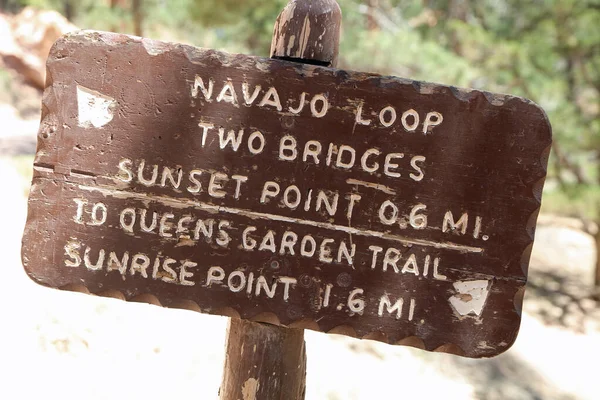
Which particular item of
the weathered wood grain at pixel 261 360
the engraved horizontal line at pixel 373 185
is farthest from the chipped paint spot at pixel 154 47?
the weathered wood grain at pixel 261 360

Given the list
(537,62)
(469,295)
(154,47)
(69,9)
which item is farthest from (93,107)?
(69,9)

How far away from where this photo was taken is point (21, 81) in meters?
11.0

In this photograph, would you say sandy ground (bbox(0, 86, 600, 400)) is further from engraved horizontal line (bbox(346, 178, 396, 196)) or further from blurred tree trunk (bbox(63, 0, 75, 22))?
blurred tree trunk (bbox(63, 0, 75, 22))

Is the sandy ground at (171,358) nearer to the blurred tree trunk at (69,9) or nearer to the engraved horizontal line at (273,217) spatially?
the engraved horizontal line at (273,217)

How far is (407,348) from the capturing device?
Answer: 11.0ft

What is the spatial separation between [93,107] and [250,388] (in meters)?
0.72

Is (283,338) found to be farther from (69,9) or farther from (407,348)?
(69,9)

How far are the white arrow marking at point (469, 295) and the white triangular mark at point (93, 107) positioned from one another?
78 centimetres

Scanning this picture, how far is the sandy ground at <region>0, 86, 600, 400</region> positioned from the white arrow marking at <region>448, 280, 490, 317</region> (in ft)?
4.88

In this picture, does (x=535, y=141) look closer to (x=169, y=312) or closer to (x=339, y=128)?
(x=339, y=128)

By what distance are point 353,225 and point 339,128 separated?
20cm

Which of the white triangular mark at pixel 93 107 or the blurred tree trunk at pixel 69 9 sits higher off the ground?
the blurred tree trunk at pixel 69 9

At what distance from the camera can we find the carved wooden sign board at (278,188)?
41.1 inches

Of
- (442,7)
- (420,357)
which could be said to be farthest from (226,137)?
(442,7)
